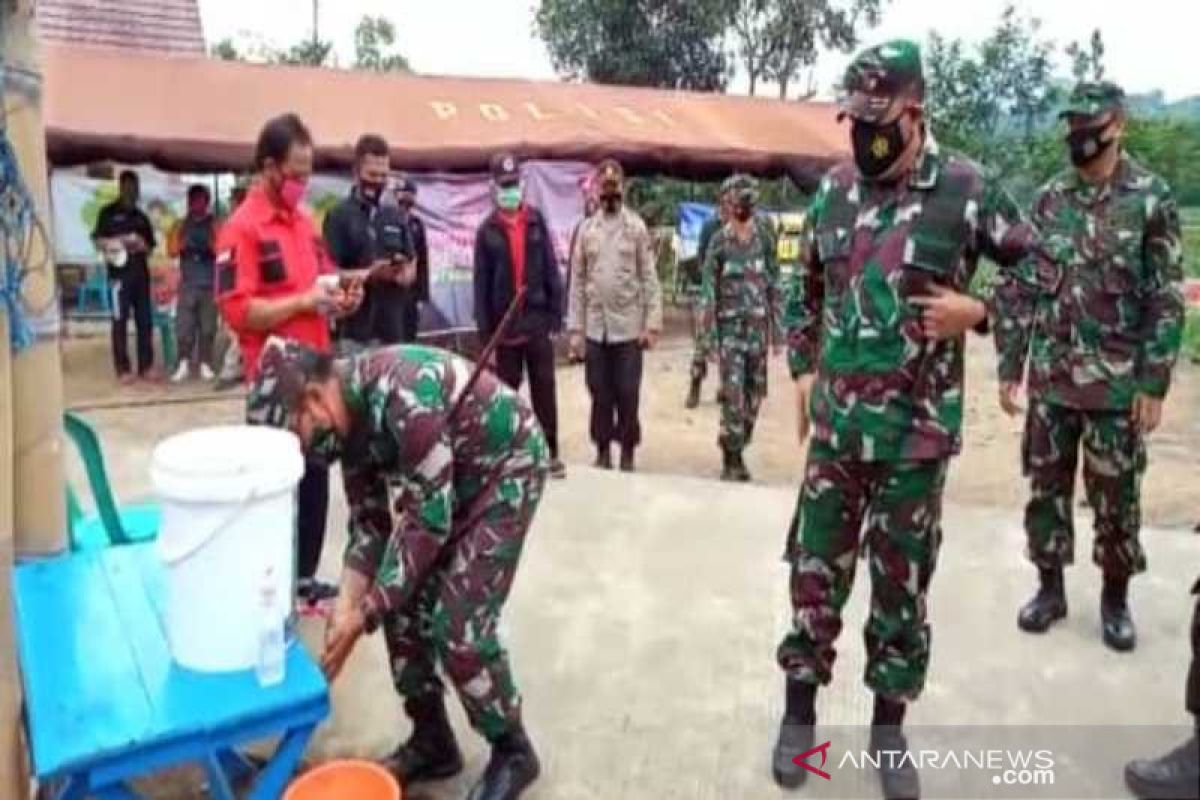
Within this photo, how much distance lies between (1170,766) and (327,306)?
93.2 inches

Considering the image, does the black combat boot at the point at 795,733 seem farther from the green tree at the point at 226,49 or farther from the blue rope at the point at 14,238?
the green tree at the point at 226,49

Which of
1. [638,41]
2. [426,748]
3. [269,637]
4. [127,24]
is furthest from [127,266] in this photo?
[638,41]

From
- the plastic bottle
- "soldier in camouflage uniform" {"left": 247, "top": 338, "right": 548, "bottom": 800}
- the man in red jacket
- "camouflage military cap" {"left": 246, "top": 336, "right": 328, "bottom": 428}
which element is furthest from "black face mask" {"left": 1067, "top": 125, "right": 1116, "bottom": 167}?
the plastic bottle

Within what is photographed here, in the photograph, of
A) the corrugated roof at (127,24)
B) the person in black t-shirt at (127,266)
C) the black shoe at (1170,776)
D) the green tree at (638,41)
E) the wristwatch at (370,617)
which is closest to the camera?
the black shoe at (1170,776)

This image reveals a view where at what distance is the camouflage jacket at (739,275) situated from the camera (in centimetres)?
626

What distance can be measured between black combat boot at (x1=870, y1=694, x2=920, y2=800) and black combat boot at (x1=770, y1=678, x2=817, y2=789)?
0.15 metres

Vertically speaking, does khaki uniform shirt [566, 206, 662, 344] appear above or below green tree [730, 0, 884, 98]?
below

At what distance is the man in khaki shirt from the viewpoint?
5.71m

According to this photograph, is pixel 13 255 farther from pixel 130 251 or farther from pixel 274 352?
pixel 130 251

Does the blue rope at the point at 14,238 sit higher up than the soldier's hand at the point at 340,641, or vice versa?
the blue rope at the point at 14,238

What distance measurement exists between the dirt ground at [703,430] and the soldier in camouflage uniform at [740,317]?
16.2 inches

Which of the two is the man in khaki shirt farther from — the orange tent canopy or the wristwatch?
the orange tent canopy

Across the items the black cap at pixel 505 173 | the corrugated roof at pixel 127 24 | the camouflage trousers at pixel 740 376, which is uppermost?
the corrugated roof at pixel 127 24

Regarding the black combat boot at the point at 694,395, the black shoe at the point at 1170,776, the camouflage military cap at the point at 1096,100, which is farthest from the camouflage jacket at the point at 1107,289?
the black combat boot at the point at 694,395
